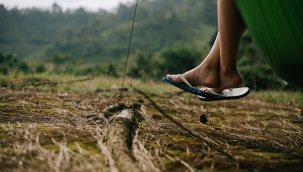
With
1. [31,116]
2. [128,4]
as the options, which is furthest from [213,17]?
[31,116]

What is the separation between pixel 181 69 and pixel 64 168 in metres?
28.3

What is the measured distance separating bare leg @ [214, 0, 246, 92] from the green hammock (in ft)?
0.20

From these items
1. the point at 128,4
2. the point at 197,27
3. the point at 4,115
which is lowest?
the point at 4,115

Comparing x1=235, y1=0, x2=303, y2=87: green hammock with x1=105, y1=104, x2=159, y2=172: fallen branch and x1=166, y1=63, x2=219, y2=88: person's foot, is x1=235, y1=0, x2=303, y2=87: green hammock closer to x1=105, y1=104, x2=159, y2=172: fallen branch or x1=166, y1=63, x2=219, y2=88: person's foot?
x1=166, y1=63, x2=219, y2=88: person's foot

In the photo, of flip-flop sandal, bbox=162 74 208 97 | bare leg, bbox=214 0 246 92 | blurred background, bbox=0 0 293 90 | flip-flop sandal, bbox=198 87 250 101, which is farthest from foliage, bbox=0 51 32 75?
blurred background, bbox=0 0 293 90

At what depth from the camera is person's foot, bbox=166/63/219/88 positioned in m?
1.33

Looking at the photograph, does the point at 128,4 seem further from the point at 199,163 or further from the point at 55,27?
the point at 199,163

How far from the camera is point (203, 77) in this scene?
1351mm

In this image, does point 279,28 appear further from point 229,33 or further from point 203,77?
point 203,77

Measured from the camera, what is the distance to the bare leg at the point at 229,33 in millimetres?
1119

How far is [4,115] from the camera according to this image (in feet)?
3.90

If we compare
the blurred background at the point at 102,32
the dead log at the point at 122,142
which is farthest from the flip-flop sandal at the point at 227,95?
the blurred background at the point at 102,32

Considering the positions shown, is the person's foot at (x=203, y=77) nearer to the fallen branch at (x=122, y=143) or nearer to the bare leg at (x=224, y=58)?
the bare leg at (x=224, y=58)

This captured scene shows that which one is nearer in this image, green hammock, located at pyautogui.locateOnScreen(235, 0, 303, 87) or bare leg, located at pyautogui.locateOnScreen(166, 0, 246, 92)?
green hammock, located at pyautogui.locateOnScreen(235, 0, 303, 87)
